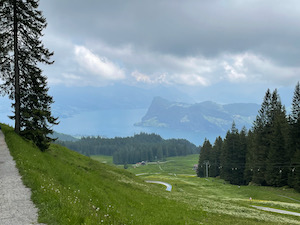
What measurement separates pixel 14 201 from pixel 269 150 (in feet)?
243

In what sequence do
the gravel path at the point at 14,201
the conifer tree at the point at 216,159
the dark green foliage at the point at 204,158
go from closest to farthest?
the gravel path at the point at 14,201, the conifer tree at the point at 216,159, the dark green foliage at the point at 204,158

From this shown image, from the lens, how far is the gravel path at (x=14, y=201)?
27.3 ft

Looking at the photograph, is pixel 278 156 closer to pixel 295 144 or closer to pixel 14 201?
pixel 295 144

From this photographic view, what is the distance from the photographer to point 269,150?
6938 centimetres

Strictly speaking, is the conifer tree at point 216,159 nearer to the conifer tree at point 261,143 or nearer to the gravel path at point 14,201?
the conifer tree at point 261,143

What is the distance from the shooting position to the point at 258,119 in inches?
3108

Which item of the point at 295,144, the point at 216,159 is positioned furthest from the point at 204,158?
the point at 295,144

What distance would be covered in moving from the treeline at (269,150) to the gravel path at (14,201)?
62007 millimetres

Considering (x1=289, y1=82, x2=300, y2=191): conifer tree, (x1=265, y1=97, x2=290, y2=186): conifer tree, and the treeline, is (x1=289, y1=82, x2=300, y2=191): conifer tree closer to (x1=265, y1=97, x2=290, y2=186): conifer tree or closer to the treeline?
the treeline

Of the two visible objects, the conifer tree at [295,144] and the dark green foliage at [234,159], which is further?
the dark green foliage at [234,159]

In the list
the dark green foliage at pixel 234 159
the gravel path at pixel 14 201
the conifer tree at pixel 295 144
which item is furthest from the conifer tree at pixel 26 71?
the dark green foliage at pixel 234 159

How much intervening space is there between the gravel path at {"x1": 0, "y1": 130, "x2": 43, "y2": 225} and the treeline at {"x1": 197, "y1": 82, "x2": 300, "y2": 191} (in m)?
62.0

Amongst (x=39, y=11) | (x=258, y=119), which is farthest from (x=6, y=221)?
(x=258, y=119)

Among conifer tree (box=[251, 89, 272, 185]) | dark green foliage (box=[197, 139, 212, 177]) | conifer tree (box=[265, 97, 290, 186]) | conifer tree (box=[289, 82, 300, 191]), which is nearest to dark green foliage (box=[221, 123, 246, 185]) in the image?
conifer tree (box=[251, 89, 272, 185])
